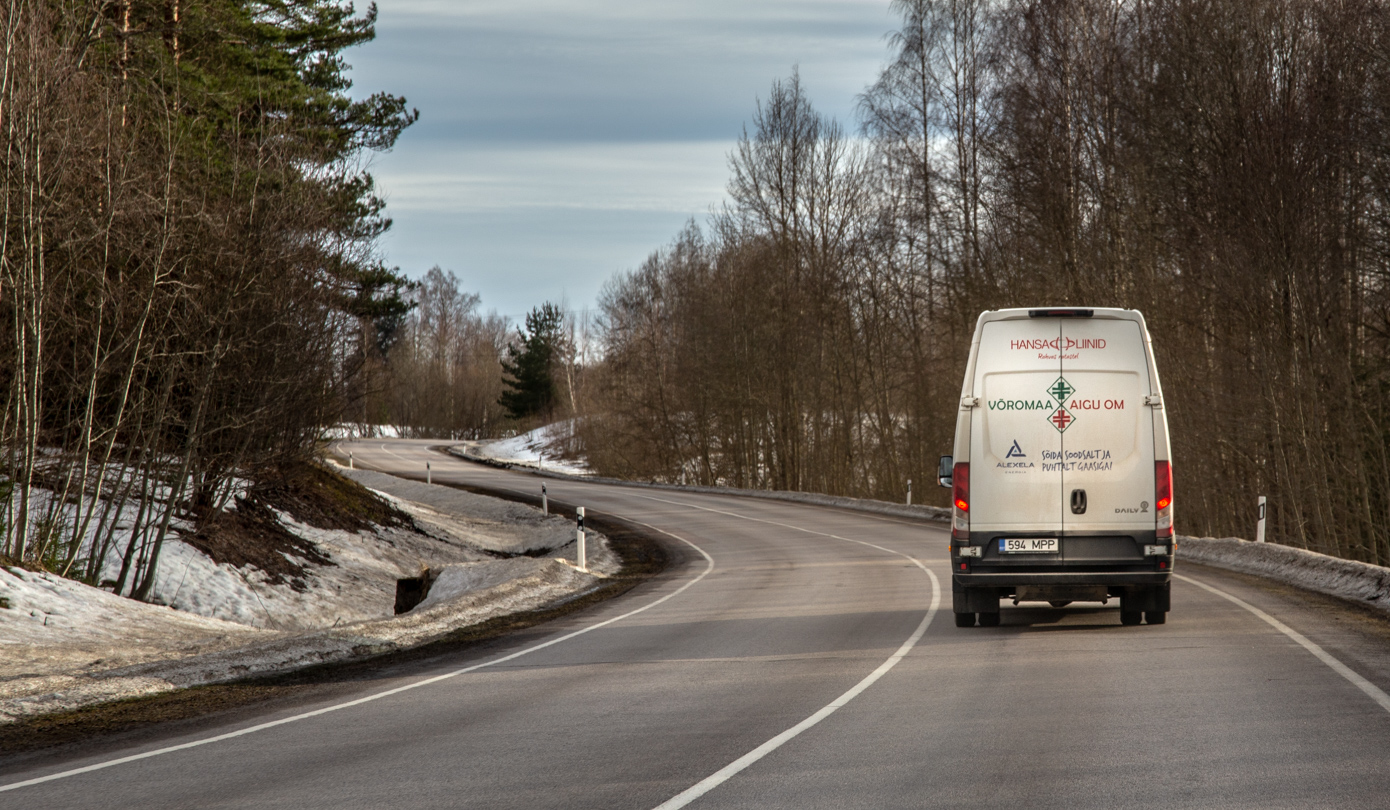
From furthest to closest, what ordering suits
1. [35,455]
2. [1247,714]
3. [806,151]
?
[806,151] < [35,455] < [1247,714]

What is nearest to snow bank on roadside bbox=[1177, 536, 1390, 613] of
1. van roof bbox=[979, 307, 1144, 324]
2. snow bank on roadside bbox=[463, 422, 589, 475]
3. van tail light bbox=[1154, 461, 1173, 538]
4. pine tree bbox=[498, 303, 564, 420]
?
van tail light bbox=[1154, 461, 1173, 538]

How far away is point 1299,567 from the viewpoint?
1748 cm

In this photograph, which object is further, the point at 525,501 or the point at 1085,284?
the point at 525,501

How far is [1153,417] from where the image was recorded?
1167cm

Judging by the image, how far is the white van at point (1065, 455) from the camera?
1175cm

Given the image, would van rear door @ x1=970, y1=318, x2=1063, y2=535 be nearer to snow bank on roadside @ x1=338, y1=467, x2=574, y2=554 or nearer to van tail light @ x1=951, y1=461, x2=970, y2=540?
van tail light @ x1=951, y1=461, x2=970, y2=540

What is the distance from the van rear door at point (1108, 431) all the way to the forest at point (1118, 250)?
49.1 ft

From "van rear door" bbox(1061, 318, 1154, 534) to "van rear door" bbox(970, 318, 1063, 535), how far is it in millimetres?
157

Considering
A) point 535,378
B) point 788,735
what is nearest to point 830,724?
point 788,735

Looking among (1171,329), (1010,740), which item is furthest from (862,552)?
(1010,740)

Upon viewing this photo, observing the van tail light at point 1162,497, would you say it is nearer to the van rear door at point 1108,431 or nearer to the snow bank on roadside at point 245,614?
the van rear door at point 1108,431

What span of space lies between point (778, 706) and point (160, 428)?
46.1 ft

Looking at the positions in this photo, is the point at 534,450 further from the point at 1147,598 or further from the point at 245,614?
the point at 1147,598

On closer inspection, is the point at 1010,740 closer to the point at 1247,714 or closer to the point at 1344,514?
the point at 1247,714
